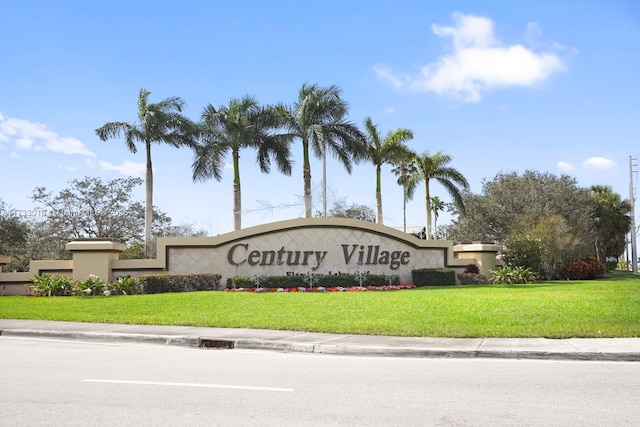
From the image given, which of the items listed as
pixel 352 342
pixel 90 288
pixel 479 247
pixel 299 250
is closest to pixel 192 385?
pixel 352 342

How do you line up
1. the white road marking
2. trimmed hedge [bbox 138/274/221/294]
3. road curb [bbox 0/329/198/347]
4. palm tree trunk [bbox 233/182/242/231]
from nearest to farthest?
the white road marking → road curb [bbox 0/329/198/347] → trimmed hedge [bbox 138/274/221/294] → palm tree trunk [bbox 233/182/242/231]

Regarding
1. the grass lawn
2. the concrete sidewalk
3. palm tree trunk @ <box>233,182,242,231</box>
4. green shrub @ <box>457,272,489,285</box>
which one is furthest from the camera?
palm tree trunk @ <box>233,182,242,231</box>

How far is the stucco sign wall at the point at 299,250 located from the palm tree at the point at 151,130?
17.6 ft

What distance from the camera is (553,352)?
10.6 metres

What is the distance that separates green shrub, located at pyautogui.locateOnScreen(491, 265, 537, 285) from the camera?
105ft

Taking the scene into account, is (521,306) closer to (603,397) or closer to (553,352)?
(553,352)

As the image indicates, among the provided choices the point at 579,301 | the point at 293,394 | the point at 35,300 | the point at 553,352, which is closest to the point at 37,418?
Result: the point at 293,394

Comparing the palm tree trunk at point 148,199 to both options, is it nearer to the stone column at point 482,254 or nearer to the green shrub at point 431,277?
the green shrub at point 431,277

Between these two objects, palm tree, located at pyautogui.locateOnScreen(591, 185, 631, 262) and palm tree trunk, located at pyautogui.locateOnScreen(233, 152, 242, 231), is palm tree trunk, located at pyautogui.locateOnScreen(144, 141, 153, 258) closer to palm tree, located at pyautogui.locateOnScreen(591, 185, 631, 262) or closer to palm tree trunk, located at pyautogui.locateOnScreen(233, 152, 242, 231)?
palm tree trunk, located at pyautogui.locateOnScreen(233, 152, 242, 231)

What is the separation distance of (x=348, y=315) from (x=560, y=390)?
354 inches

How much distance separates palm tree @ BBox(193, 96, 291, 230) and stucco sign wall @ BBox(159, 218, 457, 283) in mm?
5908

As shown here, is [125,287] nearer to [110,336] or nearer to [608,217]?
[110,336]

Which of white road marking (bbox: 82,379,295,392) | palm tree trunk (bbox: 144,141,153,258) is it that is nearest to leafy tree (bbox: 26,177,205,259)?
palm tree trunk (bbox: 144,141,153,258)

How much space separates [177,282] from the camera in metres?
27.0
